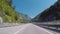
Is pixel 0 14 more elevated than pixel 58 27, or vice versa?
pixel 0 14

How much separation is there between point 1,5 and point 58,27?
8674 centimetres

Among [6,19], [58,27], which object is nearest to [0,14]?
[6,19]

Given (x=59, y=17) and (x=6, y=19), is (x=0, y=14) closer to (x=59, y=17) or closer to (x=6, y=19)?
(x=6, y=19)

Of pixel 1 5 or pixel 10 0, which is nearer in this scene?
pixel 1 5

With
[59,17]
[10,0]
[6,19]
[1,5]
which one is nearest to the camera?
[59,17]

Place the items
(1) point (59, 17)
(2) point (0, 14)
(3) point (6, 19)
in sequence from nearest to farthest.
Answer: (1) point (59, 17) → (2) point (0, 14) → (3) point (6, 19)

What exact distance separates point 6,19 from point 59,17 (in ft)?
241

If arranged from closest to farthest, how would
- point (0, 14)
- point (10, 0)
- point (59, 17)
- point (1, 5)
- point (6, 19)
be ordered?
point (59, 17), point (0, 14), point (6, 19), point (1, 5), point (10, 0)

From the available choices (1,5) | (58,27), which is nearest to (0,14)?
(1,5)

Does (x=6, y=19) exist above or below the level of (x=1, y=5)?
below

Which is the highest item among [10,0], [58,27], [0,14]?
[10,0]

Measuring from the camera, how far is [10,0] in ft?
531

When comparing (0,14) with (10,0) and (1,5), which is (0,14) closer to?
(1,5)

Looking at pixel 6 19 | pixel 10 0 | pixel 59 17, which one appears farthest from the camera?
pixel 10 0
